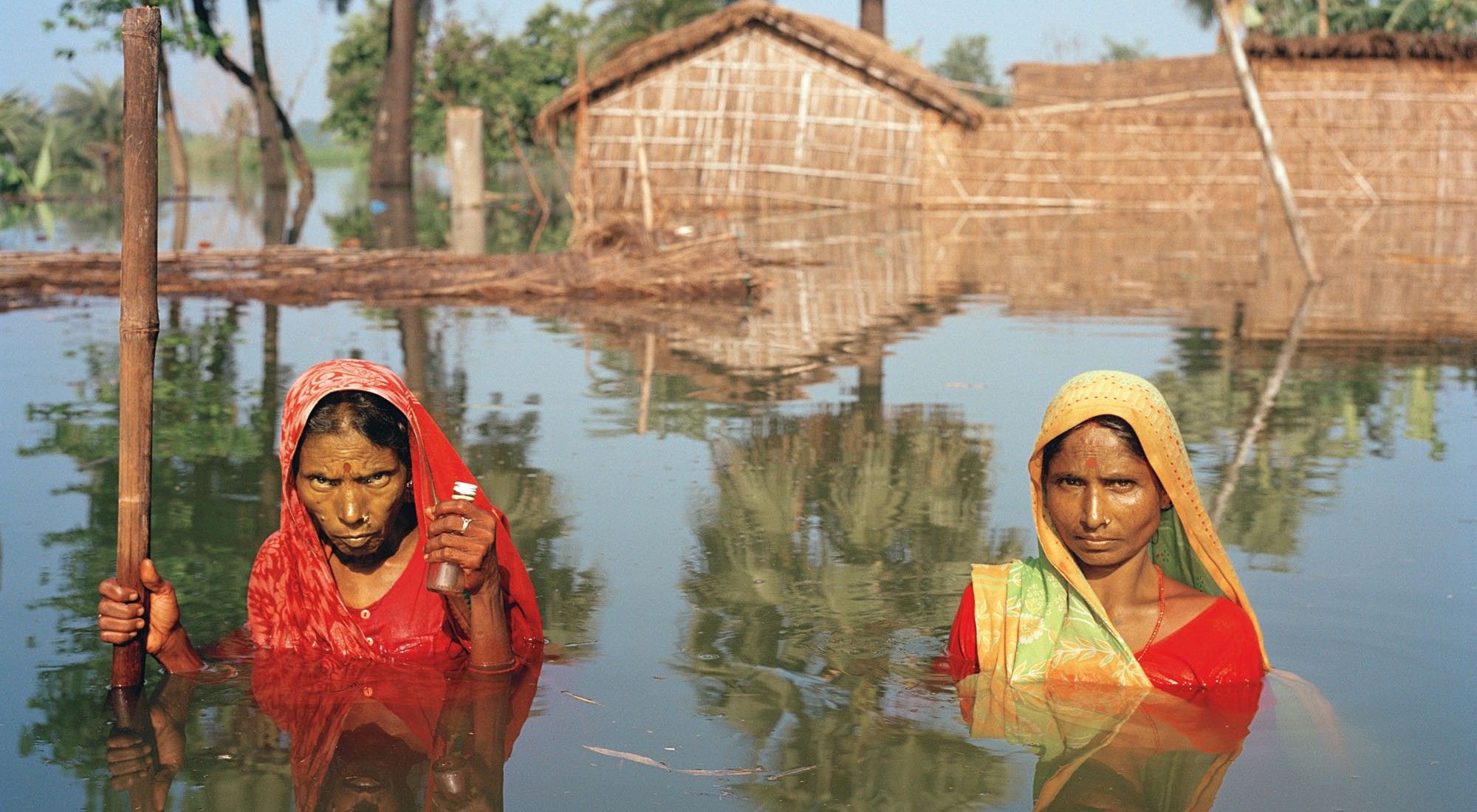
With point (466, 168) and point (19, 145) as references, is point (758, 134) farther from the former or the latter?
point (19, 145)

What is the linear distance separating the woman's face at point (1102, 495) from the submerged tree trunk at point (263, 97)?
89.8 feet

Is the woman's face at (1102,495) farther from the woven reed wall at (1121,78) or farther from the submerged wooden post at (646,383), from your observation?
the woven reed wall at (1121,78)

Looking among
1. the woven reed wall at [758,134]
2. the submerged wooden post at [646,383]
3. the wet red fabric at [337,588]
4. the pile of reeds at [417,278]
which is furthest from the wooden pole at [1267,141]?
the woven reed wall at [758,134]

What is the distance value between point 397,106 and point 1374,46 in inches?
694

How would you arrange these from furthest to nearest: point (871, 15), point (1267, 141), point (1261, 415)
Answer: point (871, 15) < point (1267, 141) < point (1261, 415)

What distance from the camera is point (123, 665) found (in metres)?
3.40

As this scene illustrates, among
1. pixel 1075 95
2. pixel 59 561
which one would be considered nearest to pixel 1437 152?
pixel 1075 95

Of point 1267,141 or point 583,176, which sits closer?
point 1267,141

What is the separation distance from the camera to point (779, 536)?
5.00 meters

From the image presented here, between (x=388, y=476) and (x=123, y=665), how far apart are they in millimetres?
806

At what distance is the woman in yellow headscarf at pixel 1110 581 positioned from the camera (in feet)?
10.0

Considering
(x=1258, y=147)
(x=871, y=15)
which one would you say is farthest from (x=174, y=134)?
(x=1258, y=147)

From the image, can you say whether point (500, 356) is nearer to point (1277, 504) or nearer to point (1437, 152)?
point (1277, 504)

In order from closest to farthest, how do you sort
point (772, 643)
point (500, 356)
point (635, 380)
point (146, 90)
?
point (146, 90), point (772, 643), point (635, 380), point (500, 356)
